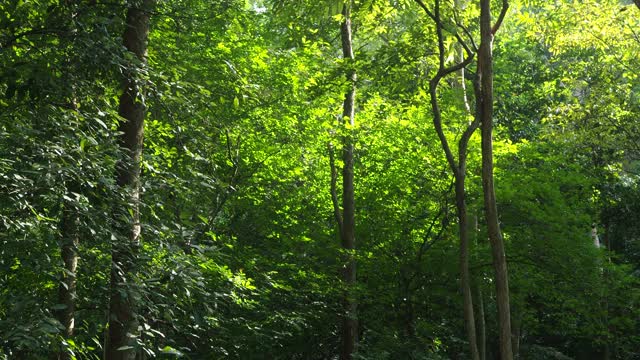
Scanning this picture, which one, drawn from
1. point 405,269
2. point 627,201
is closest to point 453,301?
point 405,269

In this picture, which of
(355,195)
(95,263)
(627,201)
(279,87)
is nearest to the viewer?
(95,263)

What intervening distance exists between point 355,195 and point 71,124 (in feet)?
38.0

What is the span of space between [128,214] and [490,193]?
5114 mm

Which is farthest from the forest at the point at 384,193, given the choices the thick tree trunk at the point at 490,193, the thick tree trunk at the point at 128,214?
the thick tree trunk at the point at 128,214

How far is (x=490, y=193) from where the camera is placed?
9.62 meters

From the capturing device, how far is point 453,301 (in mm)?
15523

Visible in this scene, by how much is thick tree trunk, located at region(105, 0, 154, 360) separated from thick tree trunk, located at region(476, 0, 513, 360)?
464cm

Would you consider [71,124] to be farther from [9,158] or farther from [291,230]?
[291,230]

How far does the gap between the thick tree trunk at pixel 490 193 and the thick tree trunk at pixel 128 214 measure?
4636 millimetres

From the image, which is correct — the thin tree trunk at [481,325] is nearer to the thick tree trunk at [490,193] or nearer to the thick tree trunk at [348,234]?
the thick tree trunk at [348,234]

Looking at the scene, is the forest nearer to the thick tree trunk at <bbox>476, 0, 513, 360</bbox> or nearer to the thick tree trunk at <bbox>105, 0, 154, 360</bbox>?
the thick tree trunk at <bbox>476, 0, 513, 360</bbox>

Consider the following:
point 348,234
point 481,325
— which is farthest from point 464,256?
point 348,234

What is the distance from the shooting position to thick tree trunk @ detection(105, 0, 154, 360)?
601 centimetres

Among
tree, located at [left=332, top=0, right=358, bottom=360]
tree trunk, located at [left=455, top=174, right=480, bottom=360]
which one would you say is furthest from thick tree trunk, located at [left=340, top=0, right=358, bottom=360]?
tree trunk, located at [left=455, top=174, right=480, bottom=360]
